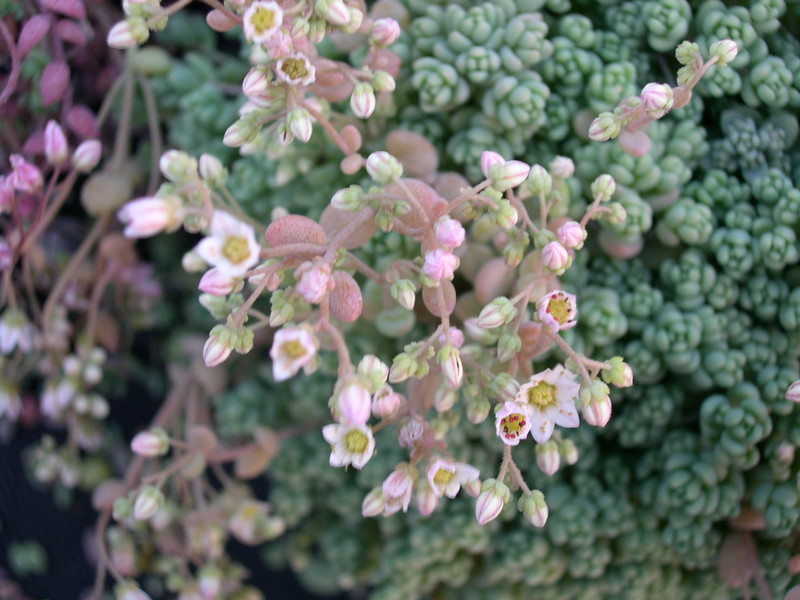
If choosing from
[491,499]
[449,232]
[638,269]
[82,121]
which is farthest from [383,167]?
[82,121]

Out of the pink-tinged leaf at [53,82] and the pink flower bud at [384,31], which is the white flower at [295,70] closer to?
the pink flower bud at [384,31]

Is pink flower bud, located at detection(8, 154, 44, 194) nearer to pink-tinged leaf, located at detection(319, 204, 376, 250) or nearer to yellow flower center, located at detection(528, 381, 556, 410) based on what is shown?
pink-tinged leaf, located at detection(319, 204, 376, 250)

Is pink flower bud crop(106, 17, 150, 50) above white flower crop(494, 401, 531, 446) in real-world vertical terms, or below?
above

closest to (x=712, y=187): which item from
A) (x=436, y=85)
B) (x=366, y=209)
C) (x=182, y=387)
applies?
(x=436, y=85)

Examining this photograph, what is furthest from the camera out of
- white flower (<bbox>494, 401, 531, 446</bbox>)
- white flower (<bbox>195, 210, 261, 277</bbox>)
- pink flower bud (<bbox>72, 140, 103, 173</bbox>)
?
pink flower bud (<bbox>72, 140, 103, 173</bbox>)

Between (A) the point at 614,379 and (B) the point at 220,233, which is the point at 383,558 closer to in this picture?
(A) the point at 614,379

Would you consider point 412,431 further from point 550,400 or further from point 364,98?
point 364,98

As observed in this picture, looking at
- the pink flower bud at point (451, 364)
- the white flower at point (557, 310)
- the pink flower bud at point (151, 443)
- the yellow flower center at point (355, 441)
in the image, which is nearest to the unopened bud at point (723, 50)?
the white flower at point (557, 310)

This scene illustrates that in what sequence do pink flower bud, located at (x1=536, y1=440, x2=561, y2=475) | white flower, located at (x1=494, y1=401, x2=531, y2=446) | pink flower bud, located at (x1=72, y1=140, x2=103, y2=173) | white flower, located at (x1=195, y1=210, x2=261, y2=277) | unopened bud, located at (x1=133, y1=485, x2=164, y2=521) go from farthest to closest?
pink flower bud, located at (x1=72, y1=140, x2=103, y2=173) → unopened bud, located at (x1=133, y1=485, x2=164, y2=521) → pink flower bud, located at (x1=536, y1=440, x2=561, y2=475) → white flower, located at (x1=494, y1=401, x2=531, y2=446) → white flower, located at (x1=195, y1=210, x2=261, y2=277)

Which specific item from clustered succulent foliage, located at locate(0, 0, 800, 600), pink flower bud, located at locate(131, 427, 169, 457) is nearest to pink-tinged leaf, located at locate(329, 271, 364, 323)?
clustered succulent foliage, located at locate(0, 0, 800, 600)
